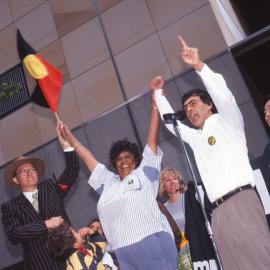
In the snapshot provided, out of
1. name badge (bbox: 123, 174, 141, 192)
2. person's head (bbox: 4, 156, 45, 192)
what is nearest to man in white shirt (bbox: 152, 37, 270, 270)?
name badge (bbox: 123, 174, 141, 192)

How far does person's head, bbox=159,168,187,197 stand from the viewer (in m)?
3.32

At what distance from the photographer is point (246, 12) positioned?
15.9ft

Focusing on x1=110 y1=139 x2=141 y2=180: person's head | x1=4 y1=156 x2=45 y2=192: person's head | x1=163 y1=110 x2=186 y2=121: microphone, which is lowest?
x1=110 y1=139 x2=141 y2=180: person's head

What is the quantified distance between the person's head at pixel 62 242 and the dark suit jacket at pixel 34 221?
0.24 meters

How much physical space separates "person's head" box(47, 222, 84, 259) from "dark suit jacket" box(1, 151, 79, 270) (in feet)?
0.79

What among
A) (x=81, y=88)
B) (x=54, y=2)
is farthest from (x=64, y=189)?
(x=54, y=2)

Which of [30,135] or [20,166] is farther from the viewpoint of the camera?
[30,135]

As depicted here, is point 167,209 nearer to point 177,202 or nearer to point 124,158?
point 177,202

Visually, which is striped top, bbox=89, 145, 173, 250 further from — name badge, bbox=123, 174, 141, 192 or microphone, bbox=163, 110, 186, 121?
microphone, bbox=163, 110, 186, 121

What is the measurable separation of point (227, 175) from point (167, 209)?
105 cm

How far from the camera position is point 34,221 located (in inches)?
122

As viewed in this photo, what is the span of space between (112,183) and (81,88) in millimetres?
2316

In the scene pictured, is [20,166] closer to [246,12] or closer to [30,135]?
[30,135]

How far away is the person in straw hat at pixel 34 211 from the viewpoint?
2.98m
